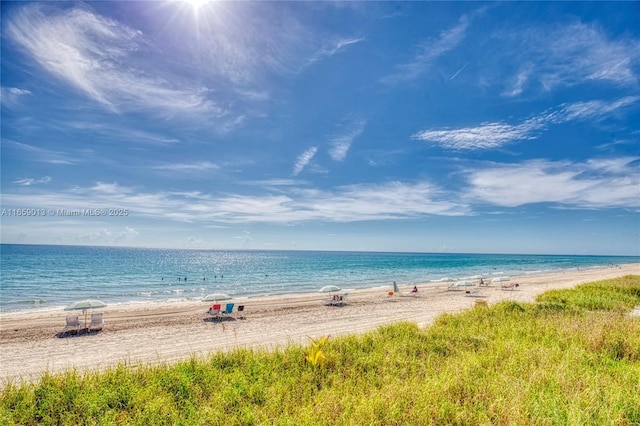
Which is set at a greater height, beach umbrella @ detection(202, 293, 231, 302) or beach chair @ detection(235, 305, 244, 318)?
beach umbrella @ detection(202, 293, 231, 302)

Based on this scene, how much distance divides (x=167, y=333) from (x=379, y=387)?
11630 millimetres

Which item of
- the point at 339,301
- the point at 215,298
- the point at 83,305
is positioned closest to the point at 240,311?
the point at 215,298

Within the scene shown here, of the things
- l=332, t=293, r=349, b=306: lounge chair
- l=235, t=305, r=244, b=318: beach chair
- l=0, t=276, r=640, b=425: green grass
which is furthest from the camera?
l=332, t=293, r=349, b=306: lounge chair

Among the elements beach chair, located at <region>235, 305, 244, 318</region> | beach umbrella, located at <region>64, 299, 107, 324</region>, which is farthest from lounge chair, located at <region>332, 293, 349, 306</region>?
beach umbrella, located at <region>64, 299, 107, 324</region>

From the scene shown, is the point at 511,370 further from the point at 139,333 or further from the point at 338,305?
the point at 338,305

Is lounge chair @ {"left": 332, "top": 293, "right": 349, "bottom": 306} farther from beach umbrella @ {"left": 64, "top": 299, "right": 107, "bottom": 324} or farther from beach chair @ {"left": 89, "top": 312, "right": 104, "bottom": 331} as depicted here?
beach umbrella @ {"left": 64, "top": 299, "right": 107, "bottom": 324}

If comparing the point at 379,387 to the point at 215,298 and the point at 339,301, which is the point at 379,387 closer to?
the point at 215,298

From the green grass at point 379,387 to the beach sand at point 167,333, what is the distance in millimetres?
1698

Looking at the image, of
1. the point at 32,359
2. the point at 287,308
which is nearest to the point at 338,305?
the point at 287,308

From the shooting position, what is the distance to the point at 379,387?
595cm

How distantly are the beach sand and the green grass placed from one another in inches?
66.9

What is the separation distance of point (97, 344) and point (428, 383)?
42.8ft

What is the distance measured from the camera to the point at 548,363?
6.34 metres

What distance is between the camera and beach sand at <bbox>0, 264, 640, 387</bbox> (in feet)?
34.3
